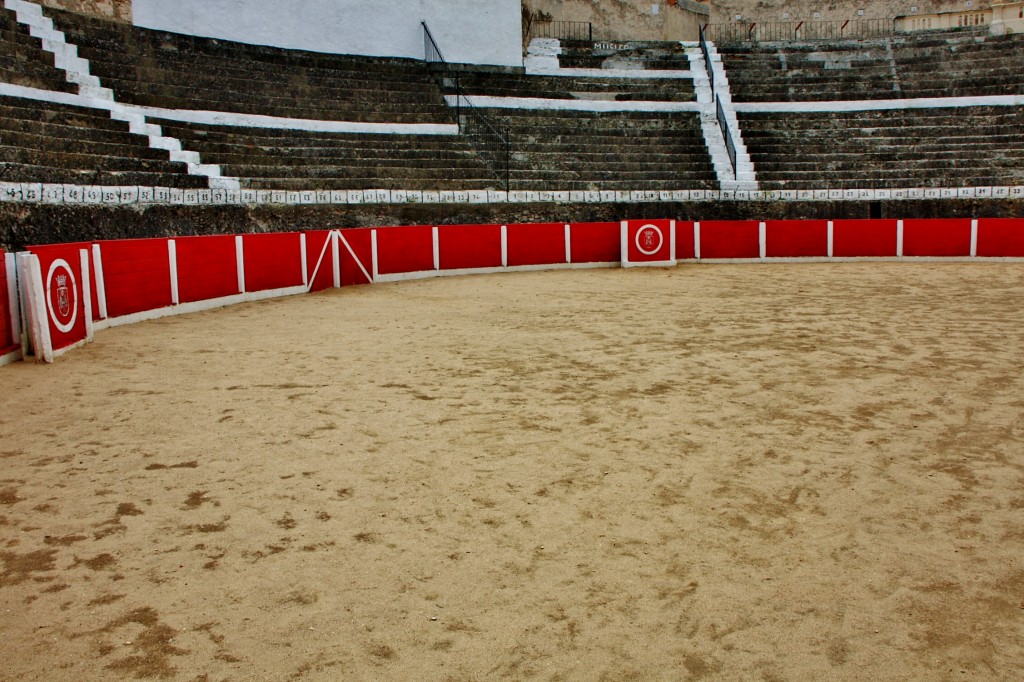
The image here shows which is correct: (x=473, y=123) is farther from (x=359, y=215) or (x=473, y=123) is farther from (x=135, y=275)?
(x=135, y=275)

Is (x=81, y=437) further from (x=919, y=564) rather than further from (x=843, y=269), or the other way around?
(x=843, y=269)

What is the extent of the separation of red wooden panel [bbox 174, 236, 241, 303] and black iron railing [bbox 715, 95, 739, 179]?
1125cm

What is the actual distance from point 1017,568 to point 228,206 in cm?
1209

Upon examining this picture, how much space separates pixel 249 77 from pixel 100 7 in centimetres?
296

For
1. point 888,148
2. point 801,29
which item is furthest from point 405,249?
point 801,29

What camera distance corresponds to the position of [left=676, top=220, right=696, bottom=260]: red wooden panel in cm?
1608

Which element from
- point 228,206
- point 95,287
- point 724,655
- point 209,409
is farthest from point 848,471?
point 228,206

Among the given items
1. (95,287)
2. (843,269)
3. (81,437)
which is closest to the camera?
(81,437)

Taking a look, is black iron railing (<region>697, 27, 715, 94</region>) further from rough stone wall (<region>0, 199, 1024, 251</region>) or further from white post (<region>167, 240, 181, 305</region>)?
white post (<region>167, 240, 181, 305</region>)

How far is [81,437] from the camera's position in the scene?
465 centimetres

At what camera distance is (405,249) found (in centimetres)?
1368

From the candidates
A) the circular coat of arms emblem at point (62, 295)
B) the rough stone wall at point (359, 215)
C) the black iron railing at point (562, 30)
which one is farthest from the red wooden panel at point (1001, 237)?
the circular coat of arms emblem at point (62, 295)

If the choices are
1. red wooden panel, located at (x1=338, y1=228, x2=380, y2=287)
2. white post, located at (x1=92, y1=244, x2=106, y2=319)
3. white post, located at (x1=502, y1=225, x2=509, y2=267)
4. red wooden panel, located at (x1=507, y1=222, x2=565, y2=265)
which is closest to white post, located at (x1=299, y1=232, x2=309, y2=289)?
red wooden panel, located at (x1=338, y1=228, x2=380, y2=287)

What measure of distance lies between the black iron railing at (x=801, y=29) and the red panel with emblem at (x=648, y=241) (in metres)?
15.6
